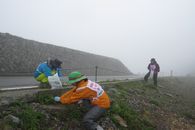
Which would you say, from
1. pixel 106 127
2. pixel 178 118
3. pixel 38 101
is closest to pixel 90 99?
pixel 106 127

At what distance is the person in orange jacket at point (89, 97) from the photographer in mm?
5206

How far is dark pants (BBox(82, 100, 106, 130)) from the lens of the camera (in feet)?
16.8

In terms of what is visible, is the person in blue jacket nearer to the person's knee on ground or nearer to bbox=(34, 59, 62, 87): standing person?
bbox=(34, 59, 62, 87): standing person

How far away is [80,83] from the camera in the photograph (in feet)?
17.6

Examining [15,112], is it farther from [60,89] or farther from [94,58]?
[94,58]

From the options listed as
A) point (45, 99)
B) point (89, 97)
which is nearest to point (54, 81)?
point (45, 99)

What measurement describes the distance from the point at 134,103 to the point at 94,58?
88.0 ft

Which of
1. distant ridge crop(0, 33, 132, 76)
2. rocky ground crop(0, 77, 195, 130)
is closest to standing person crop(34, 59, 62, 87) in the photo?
rocky ground crop(0, 77, 195, 130)

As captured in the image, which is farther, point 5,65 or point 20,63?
point 20,63

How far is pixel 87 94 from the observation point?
527 cm

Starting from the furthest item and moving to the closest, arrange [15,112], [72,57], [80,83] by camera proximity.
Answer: [72,57], [80,83], [15,112]

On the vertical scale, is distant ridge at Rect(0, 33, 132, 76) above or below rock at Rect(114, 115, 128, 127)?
above

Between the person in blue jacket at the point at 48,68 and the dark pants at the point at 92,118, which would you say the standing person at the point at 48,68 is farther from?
the dark pants at the point at 92,118

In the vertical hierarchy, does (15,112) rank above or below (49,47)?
below
